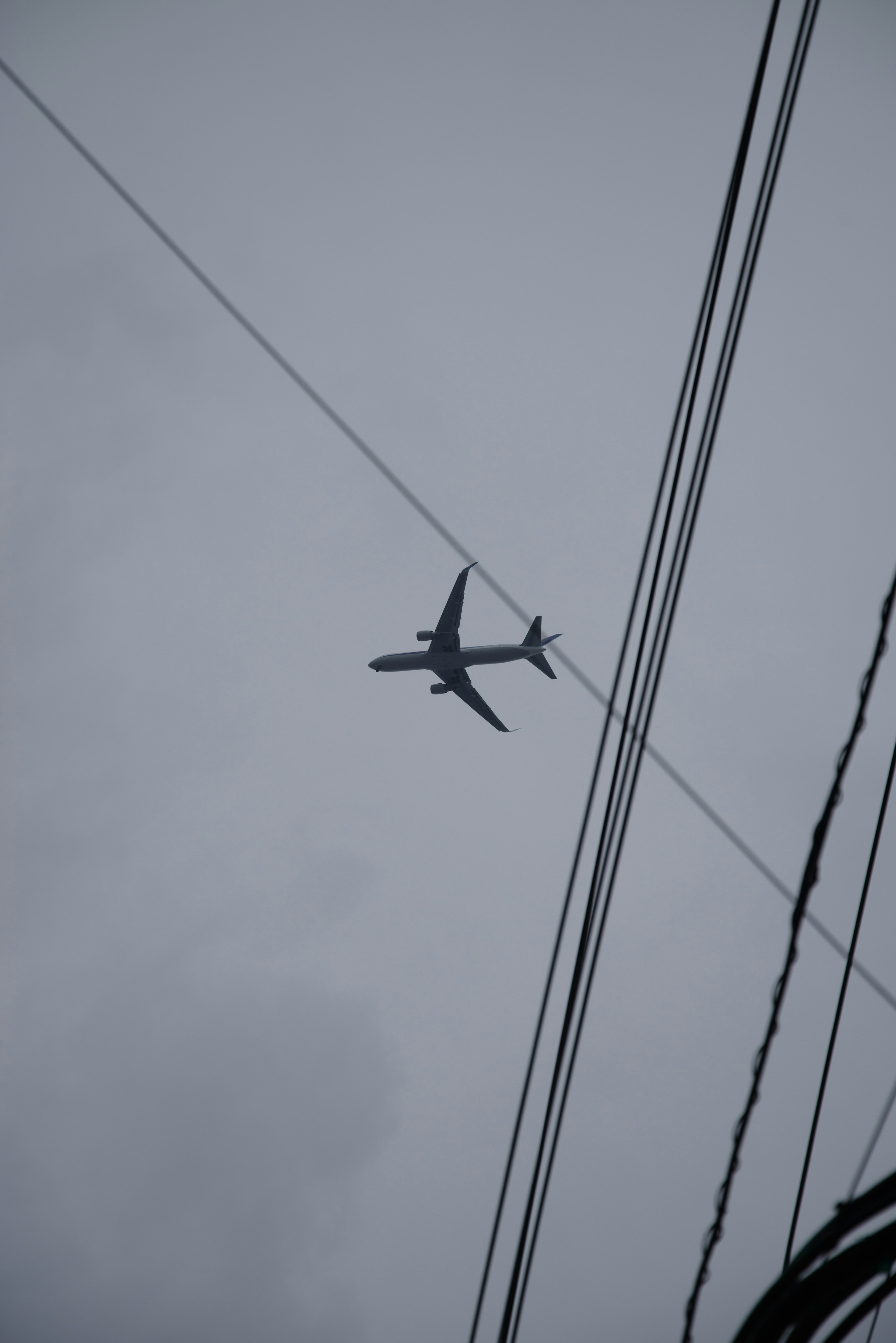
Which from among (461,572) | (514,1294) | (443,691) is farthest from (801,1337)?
(443,691)

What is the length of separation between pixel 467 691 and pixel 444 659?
374cm

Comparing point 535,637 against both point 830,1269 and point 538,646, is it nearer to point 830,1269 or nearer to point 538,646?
point 538,646

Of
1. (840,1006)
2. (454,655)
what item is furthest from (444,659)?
(840,1006)

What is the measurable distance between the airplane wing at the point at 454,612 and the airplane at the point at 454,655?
0.03 metres

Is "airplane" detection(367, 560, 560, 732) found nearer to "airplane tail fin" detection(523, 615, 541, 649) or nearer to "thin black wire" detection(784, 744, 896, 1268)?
"airplane tail fin" detection(523, 615, 541, 649)

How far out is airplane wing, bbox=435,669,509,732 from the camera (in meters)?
46.5

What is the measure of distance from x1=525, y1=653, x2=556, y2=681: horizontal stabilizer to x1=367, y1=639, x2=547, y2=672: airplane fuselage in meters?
0.37

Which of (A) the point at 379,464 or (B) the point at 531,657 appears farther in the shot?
(B) the point at 531,657

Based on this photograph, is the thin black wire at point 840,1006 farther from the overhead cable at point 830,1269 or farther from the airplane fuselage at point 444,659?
the airplane fuselage at point 444,659

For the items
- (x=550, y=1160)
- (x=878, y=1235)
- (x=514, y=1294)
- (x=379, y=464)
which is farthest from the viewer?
(x=379, y=464)

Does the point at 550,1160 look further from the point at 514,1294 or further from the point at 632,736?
the point at 632,736

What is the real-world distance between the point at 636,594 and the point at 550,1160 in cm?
602

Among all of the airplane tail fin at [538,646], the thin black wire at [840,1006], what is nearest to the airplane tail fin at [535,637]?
the airplane tail fin at [538,646]

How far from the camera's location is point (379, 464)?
1781 centimetres
